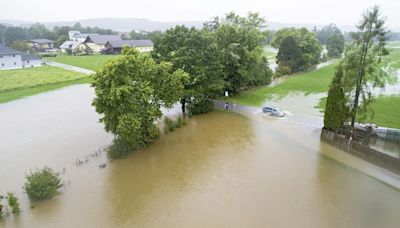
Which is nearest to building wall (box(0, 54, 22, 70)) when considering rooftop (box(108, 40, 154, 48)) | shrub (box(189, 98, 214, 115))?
rooftop (box(108, 40, 154, 48))

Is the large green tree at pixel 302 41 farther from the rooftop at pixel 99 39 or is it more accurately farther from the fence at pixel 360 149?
the rooftop at pixel 99 39

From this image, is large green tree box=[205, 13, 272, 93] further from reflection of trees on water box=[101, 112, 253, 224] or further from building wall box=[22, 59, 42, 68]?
building wall box=[22, 59, 42, 68]

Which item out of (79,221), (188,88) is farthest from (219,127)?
(79,221)

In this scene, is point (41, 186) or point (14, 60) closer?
point (41, 186)

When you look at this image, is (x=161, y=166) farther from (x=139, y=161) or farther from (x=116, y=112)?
(x=116, y=112)

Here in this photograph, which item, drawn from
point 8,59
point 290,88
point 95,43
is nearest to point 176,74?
point 290,88

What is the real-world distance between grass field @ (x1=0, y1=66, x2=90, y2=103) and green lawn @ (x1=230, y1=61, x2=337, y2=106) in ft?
83.0

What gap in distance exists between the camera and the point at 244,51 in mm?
31266

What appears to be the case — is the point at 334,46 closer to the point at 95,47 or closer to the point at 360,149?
the point at 360,149

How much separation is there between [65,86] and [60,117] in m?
16.1

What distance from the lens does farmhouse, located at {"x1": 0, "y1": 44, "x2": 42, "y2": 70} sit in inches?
2072

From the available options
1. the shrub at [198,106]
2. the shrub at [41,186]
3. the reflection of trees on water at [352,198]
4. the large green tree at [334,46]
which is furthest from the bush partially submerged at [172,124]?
the large green tree at [334,46]

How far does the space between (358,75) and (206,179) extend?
1215 centimetres

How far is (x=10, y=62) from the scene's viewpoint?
53.7m
